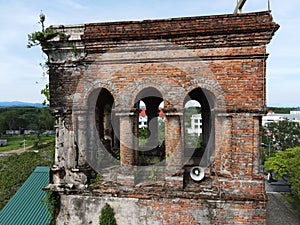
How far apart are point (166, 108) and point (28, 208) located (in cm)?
568

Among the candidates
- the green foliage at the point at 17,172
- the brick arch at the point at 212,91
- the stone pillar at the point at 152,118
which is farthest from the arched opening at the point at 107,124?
the green foliage at the point at 17,172

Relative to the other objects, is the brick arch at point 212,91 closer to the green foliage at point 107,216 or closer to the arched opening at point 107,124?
the arched opening at point 107,124

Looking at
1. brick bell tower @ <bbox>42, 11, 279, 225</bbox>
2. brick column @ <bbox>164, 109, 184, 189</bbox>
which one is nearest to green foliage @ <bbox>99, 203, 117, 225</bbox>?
brick bell tower @ <bbox>42, 11, 279, 225</bbox>

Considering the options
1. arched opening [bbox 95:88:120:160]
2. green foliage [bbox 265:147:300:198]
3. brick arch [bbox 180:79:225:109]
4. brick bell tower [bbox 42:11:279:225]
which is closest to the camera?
brick bell tower [bbox 42:11:279:225]

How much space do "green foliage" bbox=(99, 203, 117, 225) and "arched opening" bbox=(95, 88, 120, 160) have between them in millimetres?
1658

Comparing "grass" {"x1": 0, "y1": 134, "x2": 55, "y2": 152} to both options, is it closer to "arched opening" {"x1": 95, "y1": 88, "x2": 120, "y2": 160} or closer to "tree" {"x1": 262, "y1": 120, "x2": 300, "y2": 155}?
"tree" {"x1": 262, "y1": 120, "x2": 300, "y2": 155}

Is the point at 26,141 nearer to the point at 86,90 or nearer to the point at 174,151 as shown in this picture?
the point at 86,90

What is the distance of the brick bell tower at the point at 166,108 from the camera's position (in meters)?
5.52

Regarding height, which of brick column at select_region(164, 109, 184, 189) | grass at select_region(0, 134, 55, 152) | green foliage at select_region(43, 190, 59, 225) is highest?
brick column at select_region(164, 109, 184, 189)

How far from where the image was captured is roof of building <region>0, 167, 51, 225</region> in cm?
736

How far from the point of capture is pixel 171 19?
5.70 meters

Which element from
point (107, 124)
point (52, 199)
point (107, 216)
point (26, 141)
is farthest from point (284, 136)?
point (26, 141)

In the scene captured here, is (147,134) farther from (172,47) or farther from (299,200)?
(299,200)

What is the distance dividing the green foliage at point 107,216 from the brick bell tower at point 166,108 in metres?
0.12
